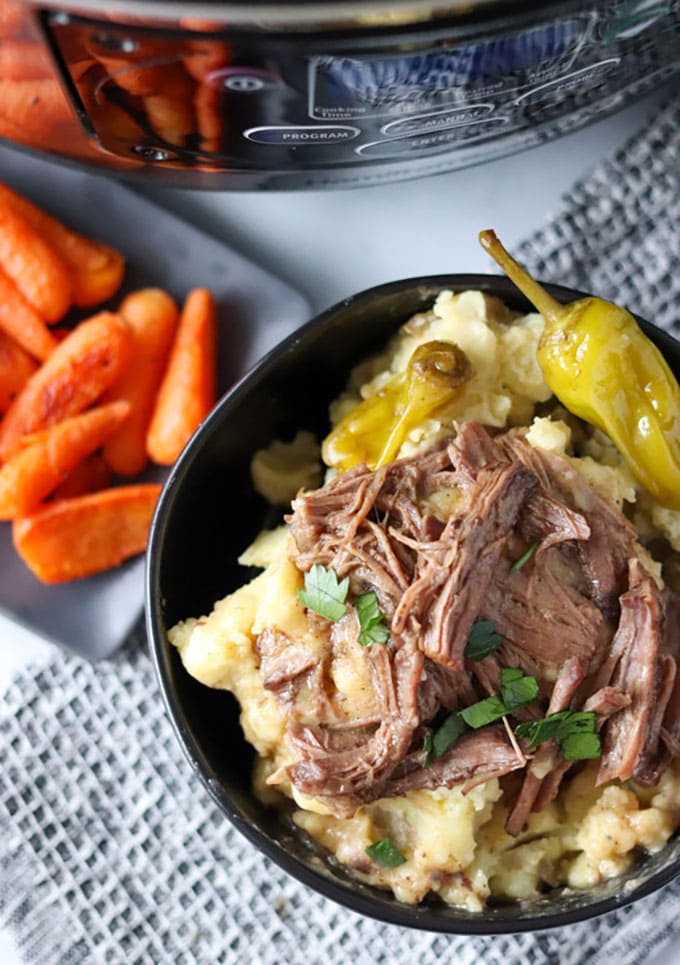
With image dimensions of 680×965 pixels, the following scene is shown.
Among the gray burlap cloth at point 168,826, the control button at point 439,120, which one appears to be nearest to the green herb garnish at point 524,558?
the control button at point 439,120

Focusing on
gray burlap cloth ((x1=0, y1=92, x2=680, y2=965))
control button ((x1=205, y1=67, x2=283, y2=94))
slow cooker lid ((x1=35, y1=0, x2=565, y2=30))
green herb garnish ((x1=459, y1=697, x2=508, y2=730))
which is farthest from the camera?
gray burlap cloth ((x1=0, y1=92, x2=680, y2=965))

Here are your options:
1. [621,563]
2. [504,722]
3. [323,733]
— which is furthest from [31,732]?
[621,563]

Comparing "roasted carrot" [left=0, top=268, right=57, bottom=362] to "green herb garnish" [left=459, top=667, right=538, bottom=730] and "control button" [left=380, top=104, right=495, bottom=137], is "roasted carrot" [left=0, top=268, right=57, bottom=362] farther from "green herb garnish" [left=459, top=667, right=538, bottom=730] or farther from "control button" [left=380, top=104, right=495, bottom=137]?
"green herb garnish" [left=459, top=667, right=538, bottom=730]

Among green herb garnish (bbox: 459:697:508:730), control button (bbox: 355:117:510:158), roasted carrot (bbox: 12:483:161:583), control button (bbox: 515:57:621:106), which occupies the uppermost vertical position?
control button (bbox: 515:57:621:106)

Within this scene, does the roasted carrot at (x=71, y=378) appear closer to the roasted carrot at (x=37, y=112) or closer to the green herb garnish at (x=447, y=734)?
the roasted carrot at (x=37, y=112)

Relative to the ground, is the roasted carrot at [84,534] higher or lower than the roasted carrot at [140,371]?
lower

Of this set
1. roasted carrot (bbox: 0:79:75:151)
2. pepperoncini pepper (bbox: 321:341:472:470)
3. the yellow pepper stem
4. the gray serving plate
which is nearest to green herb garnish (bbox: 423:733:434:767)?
pepperoncini pepper (bbox: 321:341:472:470)

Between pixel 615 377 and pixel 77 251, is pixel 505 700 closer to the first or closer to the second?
pixel 615 377
